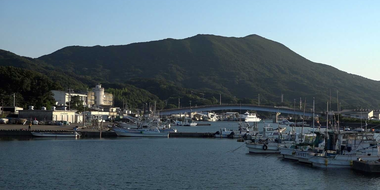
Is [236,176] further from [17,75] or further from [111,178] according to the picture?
[17,75]

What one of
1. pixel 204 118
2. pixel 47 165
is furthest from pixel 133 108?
pixel 47 165

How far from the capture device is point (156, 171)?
36.2 m

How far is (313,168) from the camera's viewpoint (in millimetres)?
37656

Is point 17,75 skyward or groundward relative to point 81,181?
skyward

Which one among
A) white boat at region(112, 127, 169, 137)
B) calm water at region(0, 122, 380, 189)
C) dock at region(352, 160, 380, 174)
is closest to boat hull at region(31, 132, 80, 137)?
white boat at region(112, 127, 169, 137)

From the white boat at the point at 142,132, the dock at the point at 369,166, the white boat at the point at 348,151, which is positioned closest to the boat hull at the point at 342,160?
the white boat at the point at 348,151

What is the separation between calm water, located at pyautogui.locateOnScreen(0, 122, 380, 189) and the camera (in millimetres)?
31250

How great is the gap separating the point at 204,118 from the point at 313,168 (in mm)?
143418

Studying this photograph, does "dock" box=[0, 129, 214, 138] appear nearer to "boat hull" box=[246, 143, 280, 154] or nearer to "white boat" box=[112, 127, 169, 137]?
"white boat" box=[112, 127, 169, 137]

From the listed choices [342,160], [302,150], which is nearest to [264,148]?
[302,150]

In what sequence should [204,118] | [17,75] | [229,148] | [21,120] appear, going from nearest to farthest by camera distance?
[229,148] < [21,120] < [17,75] < [204,118]

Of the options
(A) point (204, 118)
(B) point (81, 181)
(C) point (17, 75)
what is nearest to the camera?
(B) point (81, 181)

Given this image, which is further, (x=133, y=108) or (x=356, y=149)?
(x=133, y=108)

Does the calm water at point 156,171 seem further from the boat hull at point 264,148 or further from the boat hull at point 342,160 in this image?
the boat hull at point 264,148
